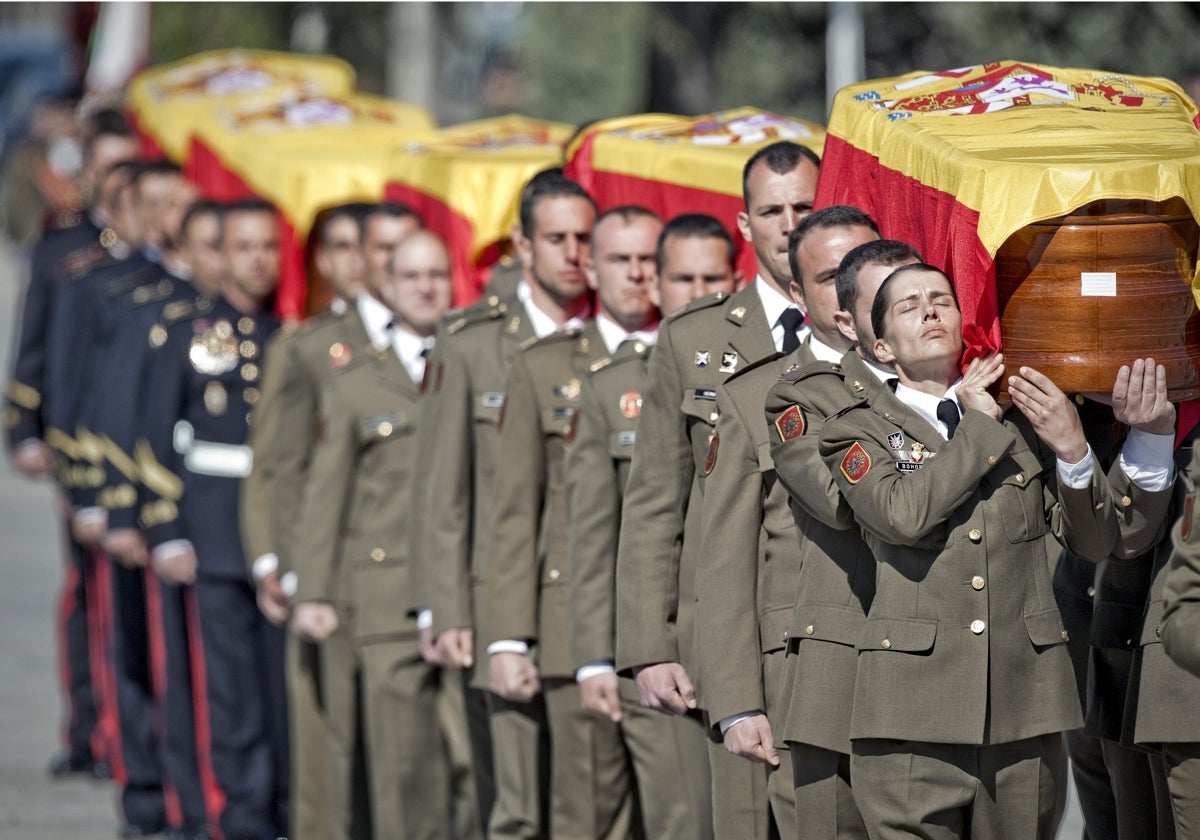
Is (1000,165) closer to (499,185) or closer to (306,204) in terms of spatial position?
(499,185)

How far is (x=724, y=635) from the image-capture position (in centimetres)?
479

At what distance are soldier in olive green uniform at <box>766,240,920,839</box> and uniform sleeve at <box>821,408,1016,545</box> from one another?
0.16 m

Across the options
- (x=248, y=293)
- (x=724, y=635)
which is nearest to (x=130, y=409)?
(x=248, y=293)

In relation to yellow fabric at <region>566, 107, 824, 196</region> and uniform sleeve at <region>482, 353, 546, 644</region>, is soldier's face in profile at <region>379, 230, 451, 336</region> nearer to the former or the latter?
yellow fabric at <region>566, 107, 824, 196</region>

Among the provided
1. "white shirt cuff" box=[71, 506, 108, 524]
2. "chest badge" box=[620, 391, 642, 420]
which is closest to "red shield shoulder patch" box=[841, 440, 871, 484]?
"chest badge" box=[620, 391, 642, 420]

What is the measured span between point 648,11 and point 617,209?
1392cm

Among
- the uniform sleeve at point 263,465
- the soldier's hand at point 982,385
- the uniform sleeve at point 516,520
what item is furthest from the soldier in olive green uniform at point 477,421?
the soldier's hand at point 982,385

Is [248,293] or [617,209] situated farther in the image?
[248,293]

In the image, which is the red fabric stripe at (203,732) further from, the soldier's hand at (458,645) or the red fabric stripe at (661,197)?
the red fabric stripe at (661,197)

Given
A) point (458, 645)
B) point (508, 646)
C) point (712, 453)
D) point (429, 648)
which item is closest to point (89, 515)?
point (429, 648)

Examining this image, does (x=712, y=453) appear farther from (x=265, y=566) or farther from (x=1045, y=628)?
(x=265, y=566)

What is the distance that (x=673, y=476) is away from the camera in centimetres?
520

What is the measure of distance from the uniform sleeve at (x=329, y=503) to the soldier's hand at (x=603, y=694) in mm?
1710

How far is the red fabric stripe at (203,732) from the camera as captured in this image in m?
8.11
